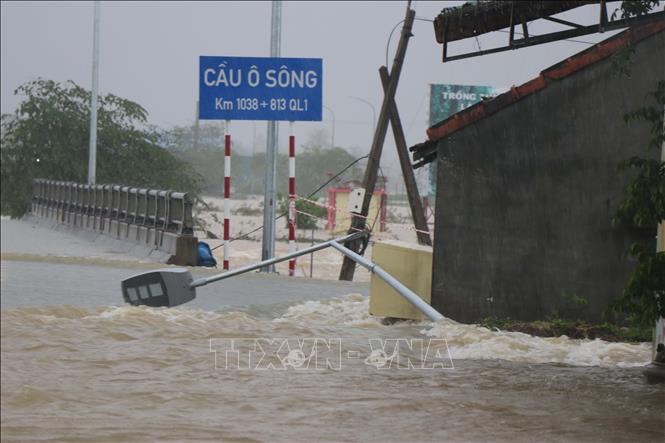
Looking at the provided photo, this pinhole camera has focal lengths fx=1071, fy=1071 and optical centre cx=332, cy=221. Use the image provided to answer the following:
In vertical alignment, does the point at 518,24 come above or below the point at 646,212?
above

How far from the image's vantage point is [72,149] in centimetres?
1473

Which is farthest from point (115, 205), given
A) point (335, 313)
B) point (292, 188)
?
point (292, 188)

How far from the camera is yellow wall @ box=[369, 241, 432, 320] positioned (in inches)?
319

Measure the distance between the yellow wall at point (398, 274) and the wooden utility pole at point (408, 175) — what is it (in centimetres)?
334

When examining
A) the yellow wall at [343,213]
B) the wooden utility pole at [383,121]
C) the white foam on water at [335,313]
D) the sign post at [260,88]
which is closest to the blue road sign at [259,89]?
the sign post at [260,88]

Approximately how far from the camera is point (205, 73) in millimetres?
7609

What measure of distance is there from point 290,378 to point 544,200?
2.65 meters

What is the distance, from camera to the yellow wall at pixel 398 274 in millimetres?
8115

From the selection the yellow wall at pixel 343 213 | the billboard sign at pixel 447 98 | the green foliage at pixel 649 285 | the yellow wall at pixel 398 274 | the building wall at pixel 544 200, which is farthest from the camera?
the yellow wall at pixel 343 213

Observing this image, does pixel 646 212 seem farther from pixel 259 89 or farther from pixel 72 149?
pixel 72 149

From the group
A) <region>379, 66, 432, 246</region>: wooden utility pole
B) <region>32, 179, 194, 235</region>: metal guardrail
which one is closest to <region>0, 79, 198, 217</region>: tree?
<region>32, 179, 194, 235</region>: metal guardrail

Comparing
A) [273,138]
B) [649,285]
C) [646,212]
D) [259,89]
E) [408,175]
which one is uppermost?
[259,89]

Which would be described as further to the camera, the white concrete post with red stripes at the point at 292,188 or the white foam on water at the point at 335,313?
the white concrete post with red stripes at the point at 292,188

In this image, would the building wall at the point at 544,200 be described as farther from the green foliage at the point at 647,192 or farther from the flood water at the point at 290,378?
the green foliage at the point at 647,192
